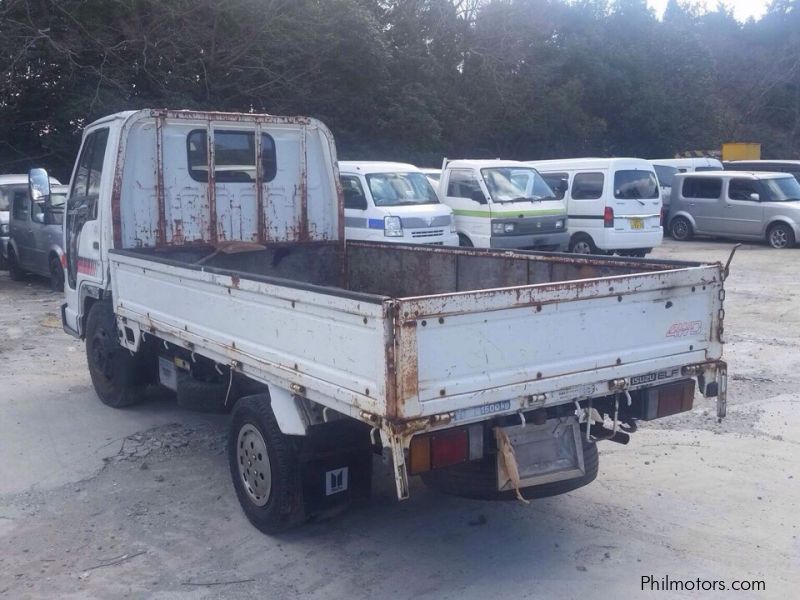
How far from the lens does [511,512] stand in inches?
219

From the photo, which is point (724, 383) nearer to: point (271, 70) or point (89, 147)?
point (89, 147)

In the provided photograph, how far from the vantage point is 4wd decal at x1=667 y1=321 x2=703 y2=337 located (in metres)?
4.96

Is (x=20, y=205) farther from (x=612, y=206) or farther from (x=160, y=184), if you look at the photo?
(x=612, y=206)

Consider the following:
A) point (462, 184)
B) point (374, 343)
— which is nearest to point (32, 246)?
point (462, 184)

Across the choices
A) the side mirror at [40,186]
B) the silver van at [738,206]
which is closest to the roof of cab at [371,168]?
the side mirror at [40,186]

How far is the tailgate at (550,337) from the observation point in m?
4.02

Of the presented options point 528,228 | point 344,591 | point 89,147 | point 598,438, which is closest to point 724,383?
point 598,438

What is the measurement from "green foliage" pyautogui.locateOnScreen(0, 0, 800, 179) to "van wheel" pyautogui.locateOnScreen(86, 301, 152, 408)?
46.4 feet

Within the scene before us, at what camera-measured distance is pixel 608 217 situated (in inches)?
658

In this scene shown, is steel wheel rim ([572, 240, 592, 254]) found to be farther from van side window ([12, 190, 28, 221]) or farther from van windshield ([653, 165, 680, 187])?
van side window ([12, 190, 28, 221])

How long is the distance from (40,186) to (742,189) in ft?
58.9

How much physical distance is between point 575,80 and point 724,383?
31009 millimetres

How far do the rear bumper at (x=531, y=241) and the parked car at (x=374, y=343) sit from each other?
25.9 ft

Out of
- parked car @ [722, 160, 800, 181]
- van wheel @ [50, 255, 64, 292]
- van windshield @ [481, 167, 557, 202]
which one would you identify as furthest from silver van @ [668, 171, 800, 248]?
van wheel @ [50, 255, 64, 292]
